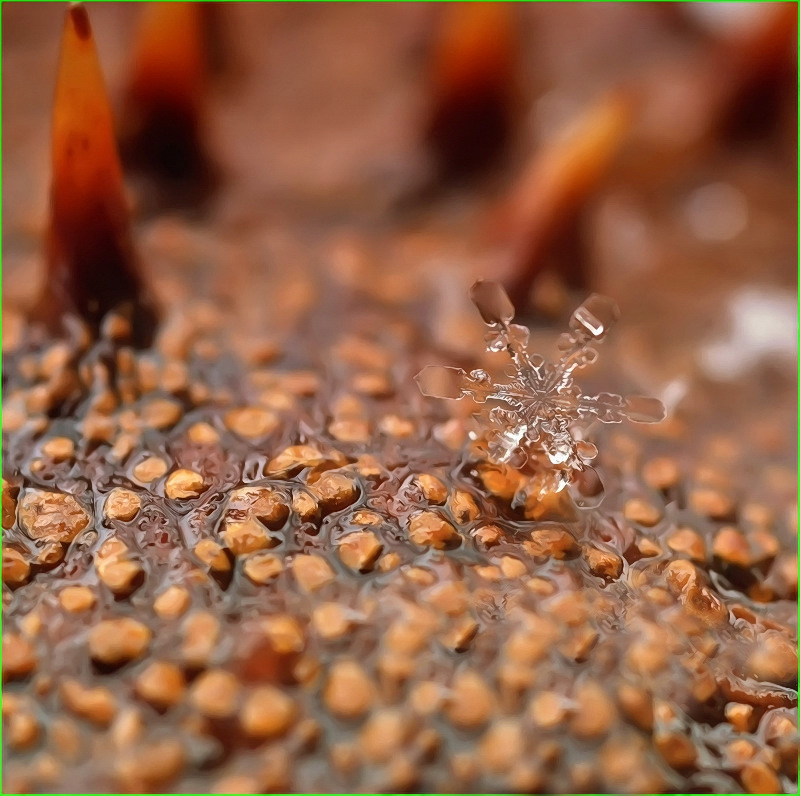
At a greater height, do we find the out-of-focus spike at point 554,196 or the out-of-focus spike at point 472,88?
the out-of-focus spike at point 472,88

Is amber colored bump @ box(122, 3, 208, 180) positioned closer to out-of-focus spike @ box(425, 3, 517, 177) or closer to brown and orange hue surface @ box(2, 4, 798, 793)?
brown and orange hue surface @ box(2, 4, 798, 793)

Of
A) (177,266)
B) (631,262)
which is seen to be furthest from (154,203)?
(631,262)

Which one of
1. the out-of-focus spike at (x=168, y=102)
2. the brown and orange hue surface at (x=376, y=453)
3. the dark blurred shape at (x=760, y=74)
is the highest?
the out-of-focus spike at (x=168, y=102)

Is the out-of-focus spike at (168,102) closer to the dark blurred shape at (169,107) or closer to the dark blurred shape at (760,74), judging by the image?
the dark blurred shape at (169,107)

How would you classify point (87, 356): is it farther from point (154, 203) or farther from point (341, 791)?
point (341, 791)

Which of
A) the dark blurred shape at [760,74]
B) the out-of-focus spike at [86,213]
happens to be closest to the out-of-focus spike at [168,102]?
the out-of-focus spike at [86,213]

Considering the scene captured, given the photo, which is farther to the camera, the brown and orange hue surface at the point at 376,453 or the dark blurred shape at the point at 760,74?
the dark blurred shape at the point at 760,74

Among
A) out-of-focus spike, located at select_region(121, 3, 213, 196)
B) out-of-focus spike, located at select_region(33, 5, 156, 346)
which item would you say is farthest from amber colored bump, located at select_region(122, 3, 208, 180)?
out-of-focus spike, located at select_region(33, 5, 156, 346)
